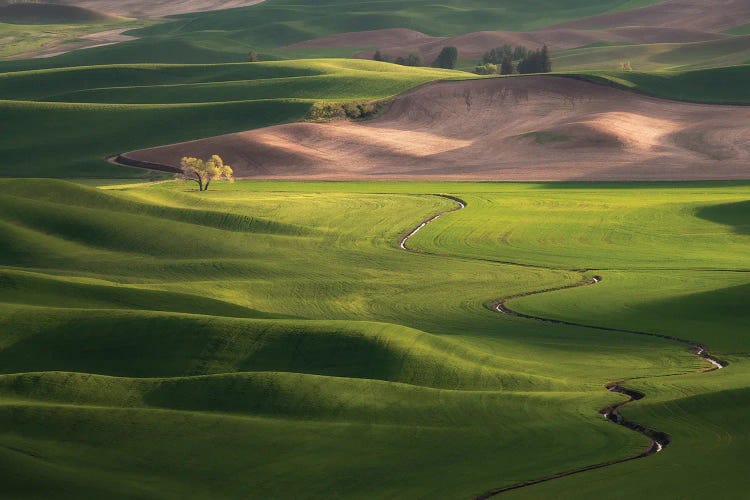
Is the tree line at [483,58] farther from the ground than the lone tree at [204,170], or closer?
farther from the ground

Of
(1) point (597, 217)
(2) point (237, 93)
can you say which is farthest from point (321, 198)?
(2) point (237, 93)

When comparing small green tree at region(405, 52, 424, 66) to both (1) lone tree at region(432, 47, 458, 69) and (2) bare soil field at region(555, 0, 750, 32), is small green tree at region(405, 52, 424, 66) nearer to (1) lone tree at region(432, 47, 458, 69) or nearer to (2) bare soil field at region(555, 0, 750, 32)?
(1) lone tree at region(432, 47, 458, 69)

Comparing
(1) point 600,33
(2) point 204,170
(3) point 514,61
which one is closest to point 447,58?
(3) point 514,61

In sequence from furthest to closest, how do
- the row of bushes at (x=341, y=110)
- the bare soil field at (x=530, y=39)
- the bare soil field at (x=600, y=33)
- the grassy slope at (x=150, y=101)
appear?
1. the bare soil field at (x=600, y=33)
2. the bare soil field at (x=530, y=39)
3. the row of bushes at (x=341, y=110)
4. the grassy slope at (x=150, y=101)

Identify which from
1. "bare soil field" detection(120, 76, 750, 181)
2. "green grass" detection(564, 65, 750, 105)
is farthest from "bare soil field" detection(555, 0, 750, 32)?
"bare soil field" detection(120, 76, 750, 181)

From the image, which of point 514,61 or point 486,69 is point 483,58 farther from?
point 486,69

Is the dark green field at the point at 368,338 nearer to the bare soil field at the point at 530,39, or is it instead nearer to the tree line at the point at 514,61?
the tree line at the point at 514,61

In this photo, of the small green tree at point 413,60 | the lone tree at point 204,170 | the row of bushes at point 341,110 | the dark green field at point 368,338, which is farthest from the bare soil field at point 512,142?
the small green tree at point 413,60
